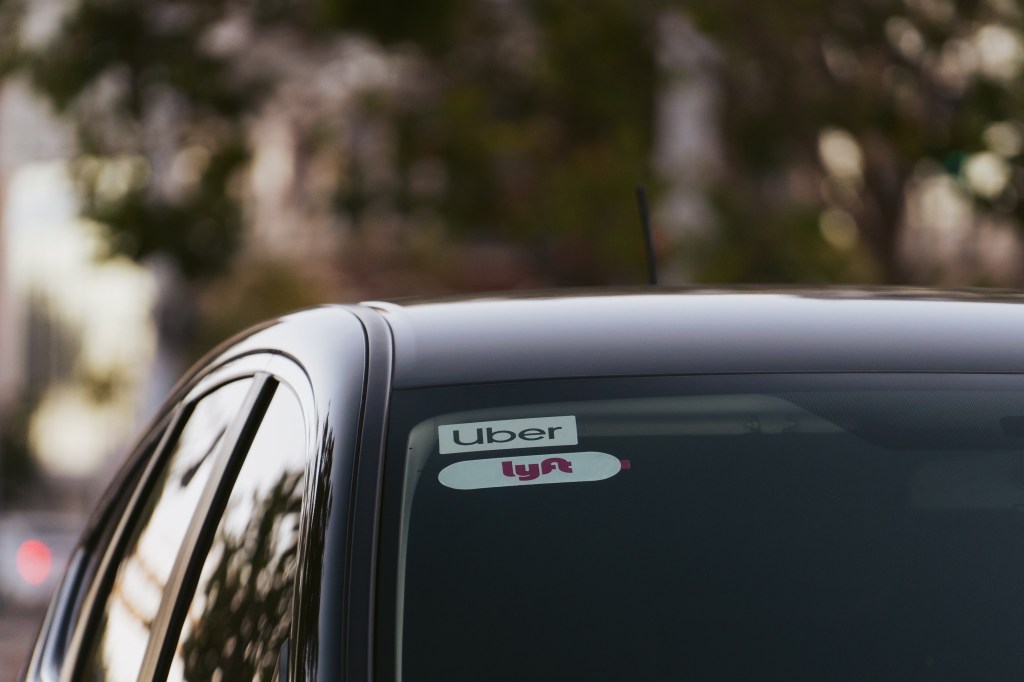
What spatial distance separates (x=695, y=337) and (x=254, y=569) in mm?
632

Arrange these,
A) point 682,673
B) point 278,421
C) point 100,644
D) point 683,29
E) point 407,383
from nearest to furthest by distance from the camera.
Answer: point 682,673, point 407,383, point 278,421, point 100,644, point 683,29

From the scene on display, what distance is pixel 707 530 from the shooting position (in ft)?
7.52

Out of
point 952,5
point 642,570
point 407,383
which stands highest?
point 952,5

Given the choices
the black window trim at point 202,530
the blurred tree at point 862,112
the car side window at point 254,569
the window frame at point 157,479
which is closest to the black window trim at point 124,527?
the window frame at point 157,479

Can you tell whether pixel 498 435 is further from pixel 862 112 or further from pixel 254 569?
pixel 862 112

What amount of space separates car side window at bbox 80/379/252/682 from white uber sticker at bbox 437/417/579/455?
627 millimetres

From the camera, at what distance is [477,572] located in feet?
7.30

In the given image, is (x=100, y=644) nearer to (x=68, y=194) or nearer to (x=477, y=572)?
(x=477, y=572)

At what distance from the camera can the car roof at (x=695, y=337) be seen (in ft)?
7.89

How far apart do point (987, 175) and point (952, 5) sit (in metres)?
1.40

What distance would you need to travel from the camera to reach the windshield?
2178mm

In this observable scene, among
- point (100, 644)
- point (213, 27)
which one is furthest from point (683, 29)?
point (100, 644)

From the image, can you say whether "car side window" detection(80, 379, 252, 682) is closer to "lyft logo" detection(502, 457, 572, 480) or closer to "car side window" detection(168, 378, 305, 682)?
"car side window" detection(168, 378, 305, 682)

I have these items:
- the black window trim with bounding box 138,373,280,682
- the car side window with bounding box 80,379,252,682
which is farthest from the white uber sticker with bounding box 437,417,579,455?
the car side window with bounding box 80,379,252,682
